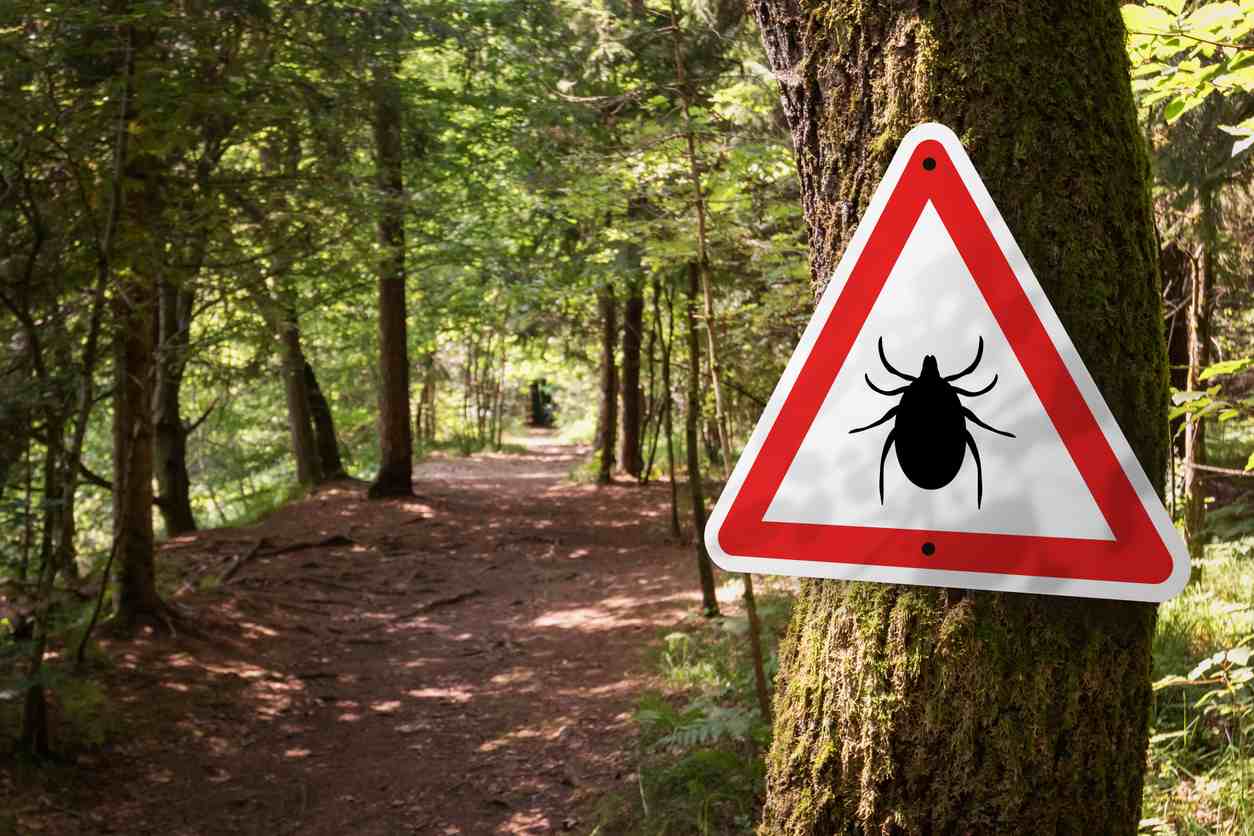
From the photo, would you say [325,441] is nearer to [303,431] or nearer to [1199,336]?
[303,431]

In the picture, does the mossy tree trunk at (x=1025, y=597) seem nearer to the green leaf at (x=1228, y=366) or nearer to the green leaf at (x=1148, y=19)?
the green leaf at (x=1148, y=19)

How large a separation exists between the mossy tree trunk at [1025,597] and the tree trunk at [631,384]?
1507 cm

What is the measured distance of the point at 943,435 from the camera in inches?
62.3

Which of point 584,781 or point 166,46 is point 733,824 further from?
point 166,46

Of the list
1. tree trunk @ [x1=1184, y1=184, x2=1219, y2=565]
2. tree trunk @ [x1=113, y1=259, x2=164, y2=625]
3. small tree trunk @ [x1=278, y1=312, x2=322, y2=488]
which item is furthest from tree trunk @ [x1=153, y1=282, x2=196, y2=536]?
tree trunk @ [x1=1184, y1=184, x2=1219, y2=565]

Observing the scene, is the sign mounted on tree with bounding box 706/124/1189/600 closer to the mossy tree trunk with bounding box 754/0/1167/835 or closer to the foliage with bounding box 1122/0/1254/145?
the mossy tree trunk with bounding box 754/0/1167/835

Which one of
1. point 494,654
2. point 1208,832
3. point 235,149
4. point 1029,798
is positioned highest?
point 235,149

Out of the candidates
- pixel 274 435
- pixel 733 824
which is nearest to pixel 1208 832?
pixel 733 824

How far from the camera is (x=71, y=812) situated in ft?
18.1

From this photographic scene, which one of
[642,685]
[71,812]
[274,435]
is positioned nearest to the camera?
[71,812]

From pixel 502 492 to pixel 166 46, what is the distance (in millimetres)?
12031

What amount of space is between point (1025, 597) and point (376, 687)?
7271 mm

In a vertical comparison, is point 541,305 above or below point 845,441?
above

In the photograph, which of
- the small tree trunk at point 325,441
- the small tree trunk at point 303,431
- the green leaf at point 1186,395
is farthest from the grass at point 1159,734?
the small tree trunk at point 325,441
